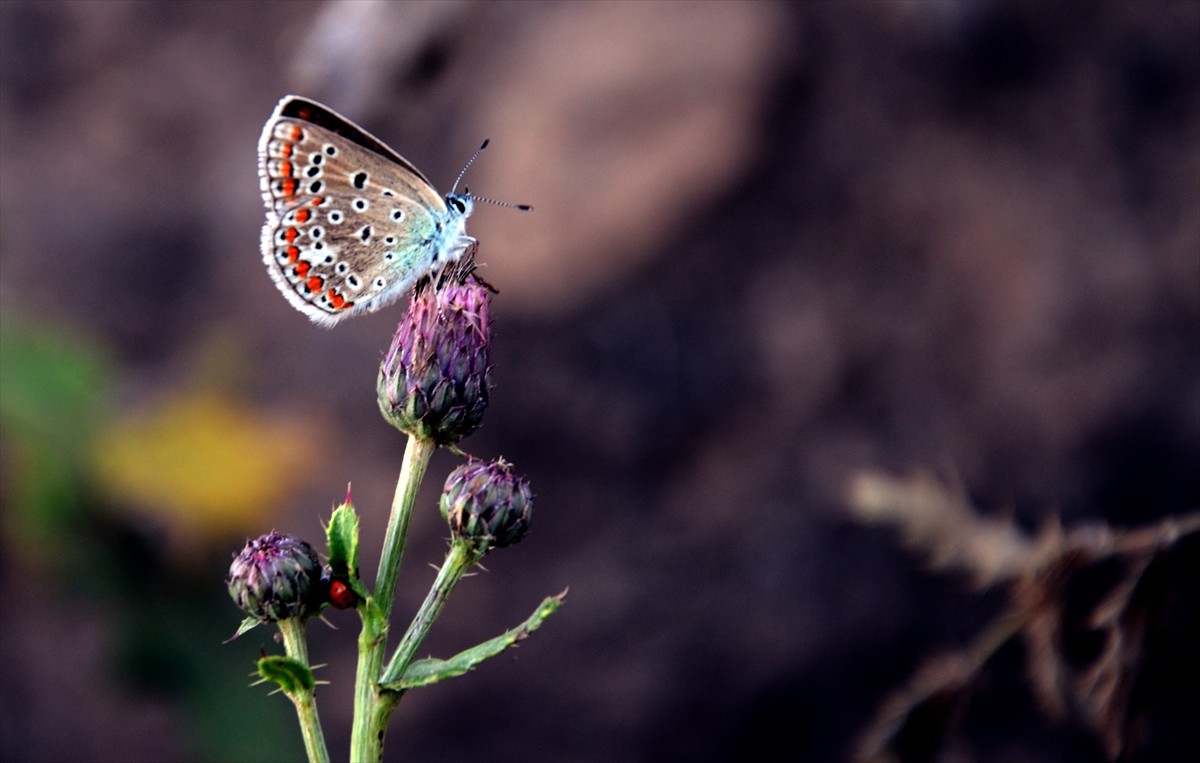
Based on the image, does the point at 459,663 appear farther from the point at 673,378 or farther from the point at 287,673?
the point at 673,378

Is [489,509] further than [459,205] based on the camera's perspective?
No

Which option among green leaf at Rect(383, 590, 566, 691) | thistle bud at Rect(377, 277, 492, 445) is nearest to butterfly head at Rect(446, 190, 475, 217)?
thistle bud at Rect(377, 277, 492, 445)

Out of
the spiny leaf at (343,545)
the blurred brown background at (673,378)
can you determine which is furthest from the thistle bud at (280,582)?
the blurred brown background at (673,378)

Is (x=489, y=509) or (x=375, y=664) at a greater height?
(x=489, y=509)

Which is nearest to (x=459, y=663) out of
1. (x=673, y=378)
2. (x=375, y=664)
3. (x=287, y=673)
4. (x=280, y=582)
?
(x=375, y=664)

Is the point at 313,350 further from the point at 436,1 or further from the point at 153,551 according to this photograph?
the point at 436,1

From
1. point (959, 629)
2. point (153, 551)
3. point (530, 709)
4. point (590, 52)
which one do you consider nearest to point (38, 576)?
point (153, 551)
